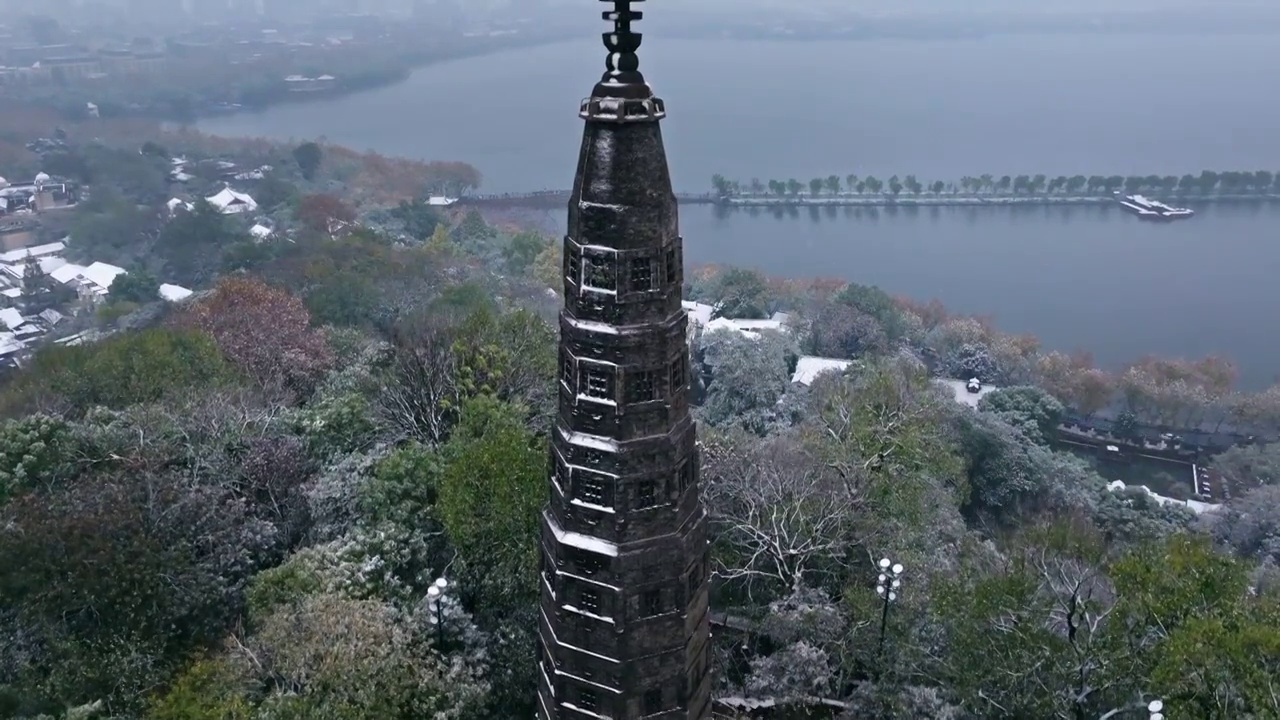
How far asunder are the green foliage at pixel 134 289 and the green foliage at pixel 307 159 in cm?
4489

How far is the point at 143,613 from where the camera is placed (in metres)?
18.8

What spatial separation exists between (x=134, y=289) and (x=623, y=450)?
54579 millimetres

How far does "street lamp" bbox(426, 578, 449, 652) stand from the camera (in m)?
18.3

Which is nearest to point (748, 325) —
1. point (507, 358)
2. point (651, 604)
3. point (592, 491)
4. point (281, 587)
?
point (507, 358)

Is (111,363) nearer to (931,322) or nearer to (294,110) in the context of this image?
(931,322)

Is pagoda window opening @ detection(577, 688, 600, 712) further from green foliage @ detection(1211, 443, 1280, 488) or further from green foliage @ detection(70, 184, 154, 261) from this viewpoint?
green foliage @ detection(70, 184, 154, 261)

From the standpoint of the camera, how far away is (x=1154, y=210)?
89.7 m

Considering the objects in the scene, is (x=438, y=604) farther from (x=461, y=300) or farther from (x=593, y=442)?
(x=461, y=300)

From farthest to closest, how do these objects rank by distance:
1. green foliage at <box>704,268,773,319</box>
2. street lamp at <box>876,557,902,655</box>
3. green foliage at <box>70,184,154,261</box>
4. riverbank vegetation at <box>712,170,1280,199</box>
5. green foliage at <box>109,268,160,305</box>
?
riverbank vegetation at <box>712,170,1280,199</box> → green foliage at <box>70,184,154,261</box> → green foliage at <box>704,268,773,319</box> → green foliage at <box>109,268,160,305</box> → street lamp at <box>876,557,902,655</box>

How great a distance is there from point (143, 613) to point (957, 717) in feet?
Result: 60.8

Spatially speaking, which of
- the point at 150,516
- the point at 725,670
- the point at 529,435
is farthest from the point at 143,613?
the point at 725,670

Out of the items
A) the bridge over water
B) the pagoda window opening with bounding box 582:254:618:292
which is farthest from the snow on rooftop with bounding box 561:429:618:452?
the bridge over water

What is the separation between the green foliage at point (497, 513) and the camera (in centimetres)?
2072

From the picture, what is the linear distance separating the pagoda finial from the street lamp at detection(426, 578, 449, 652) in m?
11.4
